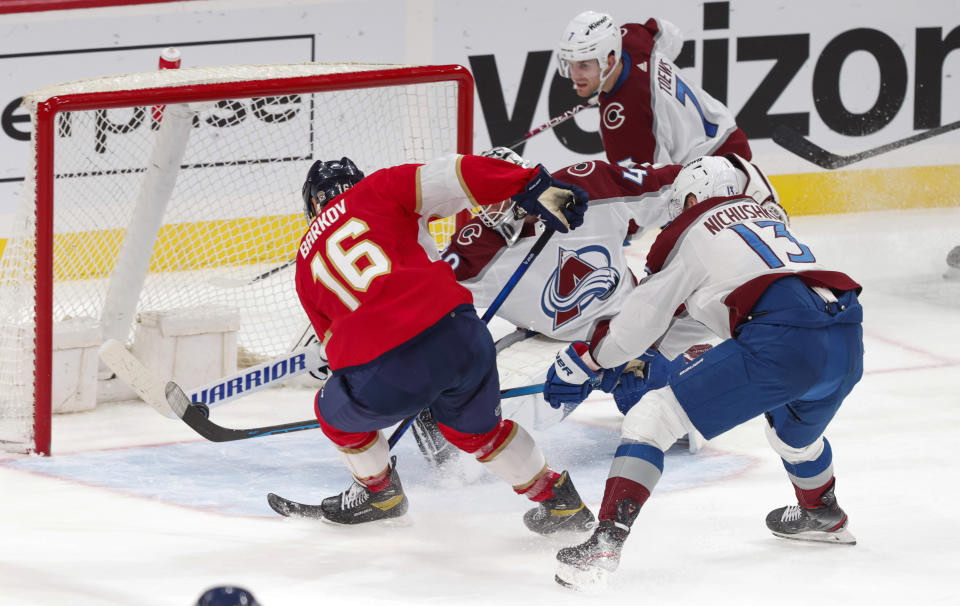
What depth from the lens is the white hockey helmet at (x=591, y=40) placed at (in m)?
4.15

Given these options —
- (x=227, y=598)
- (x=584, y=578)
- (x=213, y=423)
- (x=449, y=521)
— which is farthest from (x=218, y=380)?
(x=227, y=598)

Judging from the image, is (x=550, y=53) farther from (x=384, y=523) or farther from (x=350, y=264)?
(x=350, y=264)

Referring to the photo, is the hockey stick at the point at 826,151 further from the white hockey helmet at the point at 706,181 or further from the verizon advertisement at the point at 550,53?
the white hockey helmet at the point at 706,181

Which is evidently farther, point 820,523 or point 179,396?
point 179,396

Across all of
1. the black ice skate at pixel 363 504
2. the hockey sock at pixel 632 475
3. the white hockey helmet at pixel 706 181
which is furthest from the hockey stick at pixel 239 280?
the hockey sock at pixel 632 475

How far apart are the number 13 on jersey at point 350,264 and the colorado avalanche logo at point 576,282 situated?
0.99 meters

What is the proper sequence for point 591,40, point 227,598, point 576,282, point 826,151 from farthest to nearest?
point 826,151 → point 591,40 → point 576,282 → point 227,598

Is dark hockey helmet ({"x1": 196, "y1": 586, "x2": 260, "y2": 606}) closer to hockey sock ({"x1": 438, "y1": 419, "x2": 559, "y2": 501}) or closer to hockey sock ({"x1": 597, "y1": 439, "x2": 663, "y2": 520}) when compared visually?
hockey sock ({"x1": 597, "y1": 439, "x2": 663, "y2": 520})

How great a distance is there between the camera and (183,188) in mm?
4840

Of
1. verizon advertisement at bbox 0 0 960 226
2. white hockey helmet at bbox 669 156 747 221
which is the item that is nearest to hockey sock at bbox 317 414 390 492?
white hockey helmet at bbox 669 156 747 221

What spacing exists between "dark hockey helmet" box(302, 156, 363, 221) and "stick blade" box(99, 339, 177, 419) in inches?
28.0

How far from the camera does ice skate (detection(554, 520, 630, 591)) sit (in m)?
2.76

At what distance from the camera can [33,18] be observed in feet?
16.4

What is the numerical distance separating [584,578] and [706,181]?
0.87m
